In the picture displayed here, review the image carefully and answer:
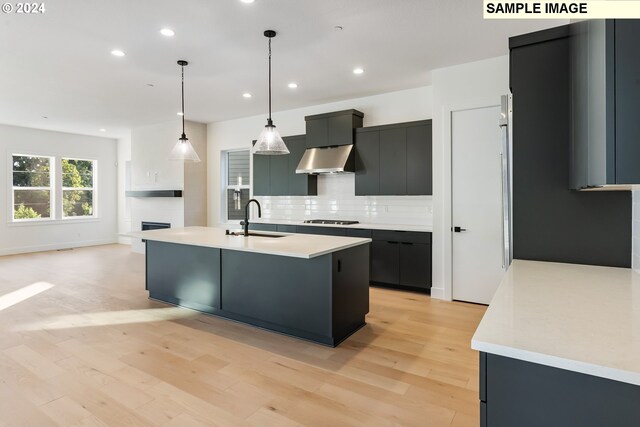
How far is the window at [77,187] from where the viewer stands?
28.3ft

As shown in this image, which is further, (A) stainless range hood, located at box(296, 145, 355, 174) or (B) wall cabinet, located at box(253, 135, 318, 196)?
(B) wall cabinet, located at box(253, 135, 318, 196)

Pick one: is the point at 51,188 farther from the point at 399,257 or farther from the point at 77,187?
the point at 399,257

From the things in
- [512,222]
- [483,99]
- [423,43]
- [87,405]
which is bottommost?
[87,405]

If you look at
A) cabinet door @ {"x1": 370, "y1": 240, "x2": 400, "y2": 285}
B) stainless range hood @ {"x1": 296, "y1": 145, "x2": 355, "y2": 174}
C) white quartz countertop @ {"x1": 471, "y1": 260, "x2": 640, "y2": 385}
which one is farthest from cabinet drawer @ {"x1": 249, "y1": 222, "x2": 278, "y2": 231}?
white quartz countertop @ {"x1": 471, "y1": 260, "x2": 640, "y2": 385}

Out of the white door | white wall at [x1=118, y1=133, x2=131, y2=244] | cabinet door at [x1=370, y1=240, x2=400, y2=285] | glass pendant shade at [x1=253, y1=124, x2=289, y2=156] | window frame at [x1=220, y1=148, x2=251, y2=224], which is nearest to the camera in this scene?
glass pendant shade at [x1=253, y1=124, x2=289, y2=156]

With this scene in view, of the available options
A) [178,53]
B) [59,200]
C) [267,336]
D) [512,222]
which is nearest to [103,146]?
[59,200]

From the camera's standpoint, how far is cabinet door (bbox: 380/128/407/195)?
15.7ft

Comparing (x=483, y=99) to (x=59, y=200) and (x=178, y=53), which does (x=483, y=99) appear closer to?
(x=178, y=53)

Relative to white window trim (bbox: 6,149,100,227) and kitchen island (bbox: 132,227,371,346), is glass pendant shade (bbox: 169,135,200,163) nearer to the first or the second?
kitchen island (bbox: 132,227,371,346)

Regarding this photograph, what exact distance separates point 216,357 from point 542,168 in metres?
2.59

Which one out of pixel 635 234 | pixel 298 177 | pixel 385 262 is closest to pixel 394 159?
pixel 385 262

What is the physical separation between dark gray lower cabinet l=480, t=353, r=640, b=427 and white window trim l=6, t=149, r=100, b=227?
984 cm

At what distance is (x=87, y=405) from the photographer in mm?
2166

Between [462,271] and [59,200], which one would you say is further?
[59,200]
